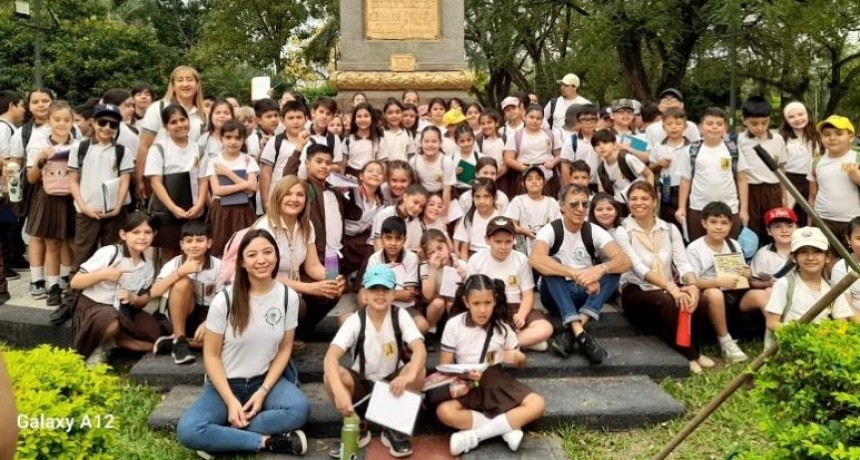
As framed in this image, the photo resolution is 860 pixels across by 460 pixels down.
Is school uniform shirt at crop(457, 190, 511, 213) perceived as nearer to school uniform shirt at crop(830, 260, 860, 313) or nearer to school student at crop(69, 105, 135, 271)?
school uniform shirt at crop(830, 260, 860, 313)

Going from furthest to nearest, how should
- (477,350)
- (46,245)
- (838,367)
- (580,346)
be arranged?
(46,245)
(580,346)
(477,350)
(838,367)

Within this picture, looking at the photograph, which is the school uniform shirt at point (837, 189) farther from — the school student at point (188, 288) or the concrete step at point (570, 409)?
the school student at point (188, 288)

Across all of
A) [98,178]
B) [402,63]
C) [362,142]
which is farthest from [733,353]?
[402,63]

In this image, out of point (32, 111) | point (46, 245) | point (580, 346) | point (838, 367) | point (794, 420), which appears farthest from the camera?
point (32, 111)

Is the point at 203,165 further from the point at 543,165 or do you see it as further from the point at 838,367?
the point at 838,367

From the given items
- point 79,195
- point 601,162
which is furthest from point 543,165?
point 79,195

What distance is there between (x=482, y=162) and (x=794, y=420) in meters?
3.86

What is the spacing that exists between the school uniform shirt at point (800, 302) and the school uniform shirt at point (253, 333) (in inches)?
124

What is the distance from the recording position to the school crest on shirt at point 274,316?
4.16 m

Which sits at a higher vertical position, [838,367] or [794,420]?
[838,367]

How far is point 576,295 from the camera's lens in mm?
5137

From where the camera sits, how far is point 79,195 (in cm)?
564

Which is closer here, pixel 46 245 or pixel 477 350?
pixel 477 350

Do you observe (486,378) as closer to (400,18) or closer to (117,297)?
(117,297)
